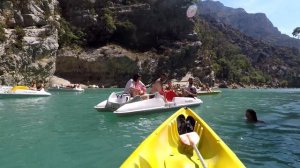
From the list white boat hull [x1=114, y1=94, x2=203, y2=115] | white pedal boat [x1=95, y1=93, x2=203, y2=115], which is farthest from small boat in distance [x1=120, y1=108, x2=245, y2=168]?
white pedal boat [x1=95, y1=93, x2=203, y2=115]

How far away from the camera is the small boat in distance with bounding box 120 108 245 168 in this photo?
19.5 ft

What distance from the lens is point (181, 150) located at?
7.19 metres

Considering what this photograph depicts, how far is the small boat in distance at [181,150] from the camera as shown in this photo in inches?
234

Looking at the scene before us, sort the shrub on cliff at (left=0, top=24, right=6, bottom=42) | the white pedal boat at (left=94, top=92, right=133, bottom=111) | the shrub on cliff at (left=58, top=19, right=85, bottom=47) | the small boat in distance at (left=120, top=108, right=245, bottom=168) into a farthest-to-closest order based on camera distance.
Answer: the shrub on cliff at (left=58, top=19, right=85, bottom=47), the shrub on cliff at (left=0, top=24, right=6, bottom=42), the white pedal boat at (left=94, top=92, right=133, bottom=111), the small boat in distance at (left=120, top=108, right=245, bottom=168)

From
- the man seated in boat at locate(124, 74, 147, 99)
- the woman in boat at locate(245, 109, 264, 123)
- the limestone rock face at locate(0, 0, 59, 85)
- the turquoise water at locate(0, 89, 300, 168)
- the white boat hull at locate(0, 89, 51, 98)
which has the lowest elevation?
the turquoise water at locate(0, 89, 300, 168)

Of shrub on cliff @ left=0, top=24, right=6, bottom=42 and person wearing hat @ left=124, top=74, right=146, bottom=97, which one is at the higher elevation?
shrub on cliff @ left=0, top=24, right=6, bottom=42

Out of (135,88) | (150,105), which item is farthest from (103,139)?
(135,88)

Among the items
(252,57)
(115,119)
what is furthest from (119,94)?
(252,57)

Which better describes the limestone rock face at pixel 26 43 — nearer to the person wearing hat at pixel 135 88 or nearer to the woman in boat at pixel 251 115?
the person wearing hat at pixel 135 88

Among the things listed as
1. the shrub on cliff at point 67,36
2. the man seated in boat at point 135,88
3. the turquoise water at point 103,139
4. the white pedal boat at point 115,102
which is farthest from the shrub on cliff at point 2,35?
the man seated in boat at point 135,88

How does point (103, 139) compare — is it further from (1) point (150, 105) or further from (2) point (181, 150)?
(1) point (150, 105)

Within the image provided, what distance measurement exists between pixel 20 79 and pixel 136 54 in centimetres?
2974

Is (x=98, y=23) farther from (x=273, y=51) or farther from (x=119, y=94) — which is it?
(x=273, y=51)

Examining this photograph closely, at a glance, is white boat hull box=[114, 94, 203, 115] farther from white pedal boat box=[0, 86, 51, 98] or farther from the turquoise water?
white pedal boat box=[0, 86, 51, 98]
